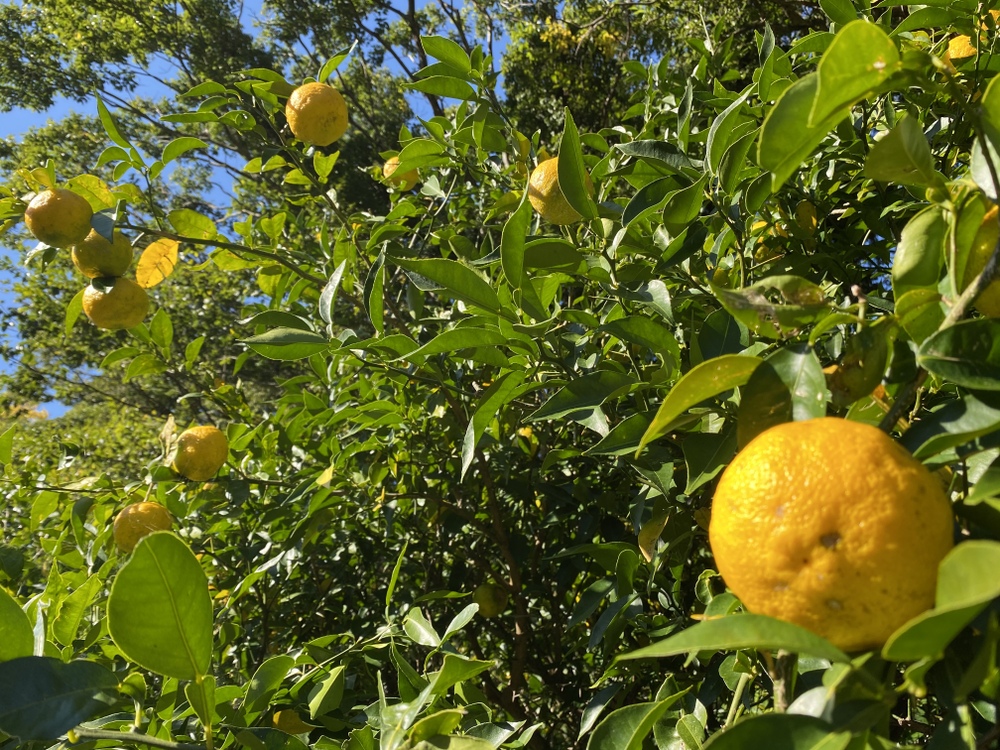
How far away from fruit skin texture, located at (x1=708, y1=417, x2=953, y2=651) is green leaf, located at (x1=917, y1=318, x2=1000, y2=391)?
0.06 metres

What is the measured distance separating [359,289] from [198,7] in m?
8.25

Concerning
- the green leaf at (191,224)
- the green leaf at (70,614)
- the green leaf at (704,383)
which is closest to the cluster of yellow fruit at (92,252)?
the green leaf at (191,224)

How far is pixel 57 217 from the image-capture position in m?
1.07

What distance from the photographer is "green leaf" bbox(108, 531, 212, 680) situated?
0.49 m

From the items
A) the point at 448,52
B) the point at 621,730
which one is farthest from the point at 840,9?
the point at 621,730

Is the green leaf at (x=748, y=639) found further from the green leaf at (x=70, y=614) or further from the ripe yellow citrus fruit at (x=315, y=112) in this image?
the ripe yellow citrus fruit at (x=315, y=112)

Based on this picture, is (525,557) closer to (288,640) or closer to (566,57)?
(288,640)

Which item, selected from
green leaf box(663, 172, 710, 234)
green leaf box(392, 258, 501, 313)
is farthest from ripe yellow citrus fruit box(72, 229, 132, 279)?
green leaf box(663, 172, 710, 234)

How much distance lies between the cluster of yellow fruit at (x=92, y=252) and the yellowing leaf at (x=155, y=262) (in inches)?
1.9

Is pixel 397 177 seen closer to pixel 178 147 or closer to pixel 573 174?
pixel 178 147

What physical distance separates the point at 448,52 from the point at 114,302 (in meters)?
0.77

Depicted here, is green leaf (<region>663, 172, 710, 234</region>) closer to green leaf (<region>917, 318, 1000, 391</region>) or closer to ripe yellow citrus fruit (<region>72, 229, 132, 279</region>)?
green leaf (<region>917, 318, 1000, 391</region>)

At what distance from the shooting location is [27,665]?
0.55 m

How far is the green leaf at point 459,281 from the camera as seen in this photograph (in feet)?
2.35
